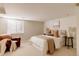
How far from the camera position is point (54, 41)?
2.00 metres

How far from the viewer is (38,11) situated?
1.86m

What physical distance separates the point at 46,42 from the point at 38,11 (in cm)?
57

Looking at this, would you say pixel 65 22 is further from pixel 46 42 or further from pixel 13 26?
pixel 13 26

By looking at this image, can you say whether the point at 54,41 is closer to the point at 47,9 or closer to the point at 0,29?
the point at 47,9

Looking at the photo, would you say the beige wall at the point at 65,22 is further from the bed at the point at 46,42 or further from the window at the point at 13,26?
the window at the point at 13,26

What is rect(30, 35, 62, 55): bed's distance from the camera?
6.40 ft

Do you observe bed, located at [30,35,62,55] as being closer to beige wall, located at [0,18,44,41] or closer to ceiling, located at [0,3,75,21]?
beige wall, located at [0,18,44,41]

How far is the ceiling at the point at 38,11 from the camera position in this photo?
1.73 metres

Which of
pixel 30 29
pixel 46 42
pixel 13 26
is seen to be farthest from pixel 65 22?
pixel 13 26

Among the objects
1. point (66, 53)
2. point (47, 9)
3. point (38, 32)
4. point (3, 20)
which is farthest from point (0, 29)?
point (66, 53)

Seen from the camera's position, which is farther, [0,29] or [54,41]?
[54,41]

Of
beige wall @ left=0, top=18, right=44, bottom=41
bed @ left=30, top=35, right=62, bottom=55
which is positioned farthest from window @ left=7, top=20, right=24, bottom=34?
bed @ left=30, top=35, right=62, bottom=55

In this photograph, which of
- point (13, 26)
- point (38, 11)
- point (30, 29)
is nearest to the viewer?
point (38, 11)

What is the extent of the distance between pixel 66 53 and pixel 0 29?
3.87 feet
